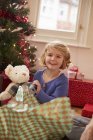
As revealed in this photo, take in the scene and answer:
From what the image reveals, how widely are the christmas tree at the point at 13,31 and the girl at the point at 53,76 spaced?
0.90 m

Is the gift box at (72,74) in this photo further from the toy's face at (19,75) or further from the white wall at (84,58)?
the toy's face at (19,75)

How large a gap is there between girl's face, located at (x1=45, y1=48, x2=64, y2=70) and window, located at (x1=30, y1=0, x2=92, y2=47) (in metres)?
1.89

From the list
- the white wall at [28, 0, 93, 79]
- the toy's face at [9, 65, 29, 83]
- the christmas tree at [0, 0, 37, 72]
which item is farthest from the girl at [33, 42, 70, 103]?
the white wall at [28, 0, 93, 79]

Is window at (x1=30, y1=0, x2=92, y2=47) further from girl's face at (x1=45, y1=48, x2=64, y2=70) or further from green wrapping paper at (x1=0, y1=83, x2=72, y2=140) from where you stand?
green wrapping paper at (x1=0, y1=83, x2=72, y2=140)

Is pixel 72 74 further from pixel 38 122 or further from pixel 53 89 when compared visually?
pixel 38 122

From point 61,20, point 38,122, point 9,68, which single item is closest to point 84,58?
point 61,20

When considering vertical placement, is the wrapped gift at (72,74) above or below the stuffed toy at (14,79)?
below

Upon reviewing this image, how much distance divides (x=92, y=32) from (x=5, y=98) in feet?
6.56

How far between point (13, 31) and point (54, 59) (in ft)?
3.46

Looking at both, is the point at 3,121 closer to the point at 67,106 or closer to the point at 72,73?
the point at 67,106

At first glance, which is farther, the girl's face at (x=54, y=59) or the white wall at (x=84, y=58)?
the white wall at (x=84, y=58)

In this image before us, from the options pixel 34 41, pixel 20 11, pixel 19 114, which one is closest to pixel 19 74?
pixel 19 114

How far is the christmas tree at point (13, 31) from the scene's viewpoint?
250 cm

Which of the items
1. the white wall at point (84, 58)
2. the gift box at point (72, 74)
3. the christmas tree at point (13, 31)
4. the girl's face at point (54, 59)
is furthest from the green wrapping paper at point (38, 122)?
the white wall at point (84, 58)
